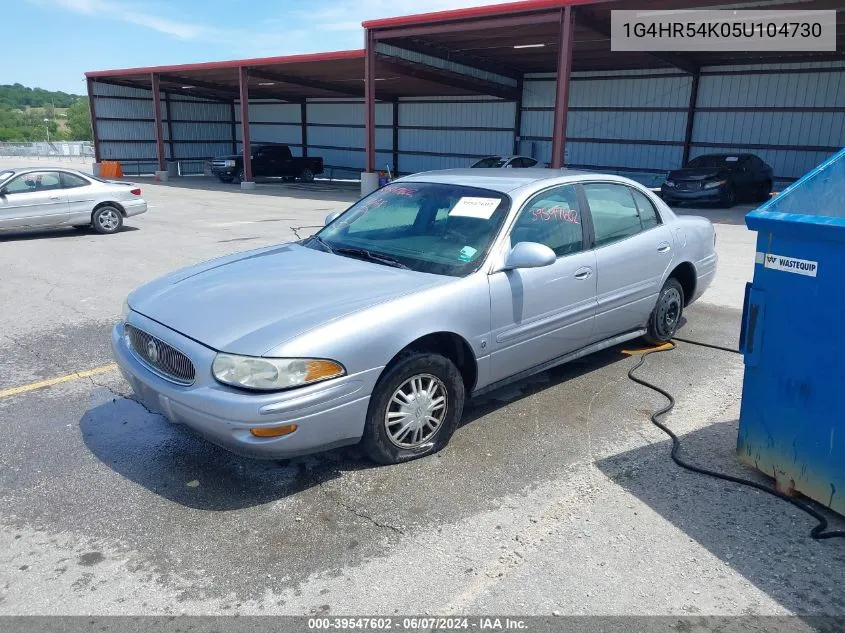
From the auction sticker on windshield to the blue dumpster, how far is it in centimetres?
156

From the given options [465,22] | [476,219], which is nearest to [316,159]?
[465,22]

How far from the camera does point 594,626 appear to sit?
2.53 meters

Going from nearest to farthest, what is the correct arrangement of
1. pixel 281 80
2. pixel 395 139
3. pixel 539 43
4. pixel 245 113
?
pixel 539 43 → pixel 245 113 → pixel 281 80 → pixel 395 139

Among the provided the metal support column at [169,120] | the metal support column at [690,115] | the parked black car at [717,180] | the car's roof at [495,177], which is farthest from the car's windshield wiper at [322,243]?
the metal support column at [169,120]

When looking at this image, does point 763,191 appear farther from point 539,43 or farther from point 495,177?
point 495,177

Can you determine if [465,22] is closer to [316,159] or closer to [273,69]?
[273,69]

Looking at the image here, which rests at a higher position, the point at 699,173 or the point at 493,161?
the point at 493,161

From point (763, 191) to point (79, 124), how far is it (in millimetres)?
110008

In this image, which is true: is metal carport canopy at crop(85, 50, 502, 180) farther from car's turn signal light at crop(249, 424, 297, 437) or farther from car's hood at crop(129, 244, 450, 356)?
car's turn signal light at crop(249, 424, 297, 437)

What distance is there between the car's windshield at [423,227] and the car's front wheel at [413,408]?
0.62m

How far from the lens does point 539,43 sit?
19.3 m

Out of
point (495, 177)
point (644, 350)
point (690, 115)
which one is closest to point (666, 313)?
Result: point (644, 350)

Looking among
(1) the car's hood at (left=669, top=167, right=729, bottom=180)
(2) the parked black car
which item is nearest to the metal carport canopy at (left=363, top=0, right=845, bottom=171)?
(2) the parked black car

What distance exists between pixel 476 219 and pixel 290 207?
15385mm
